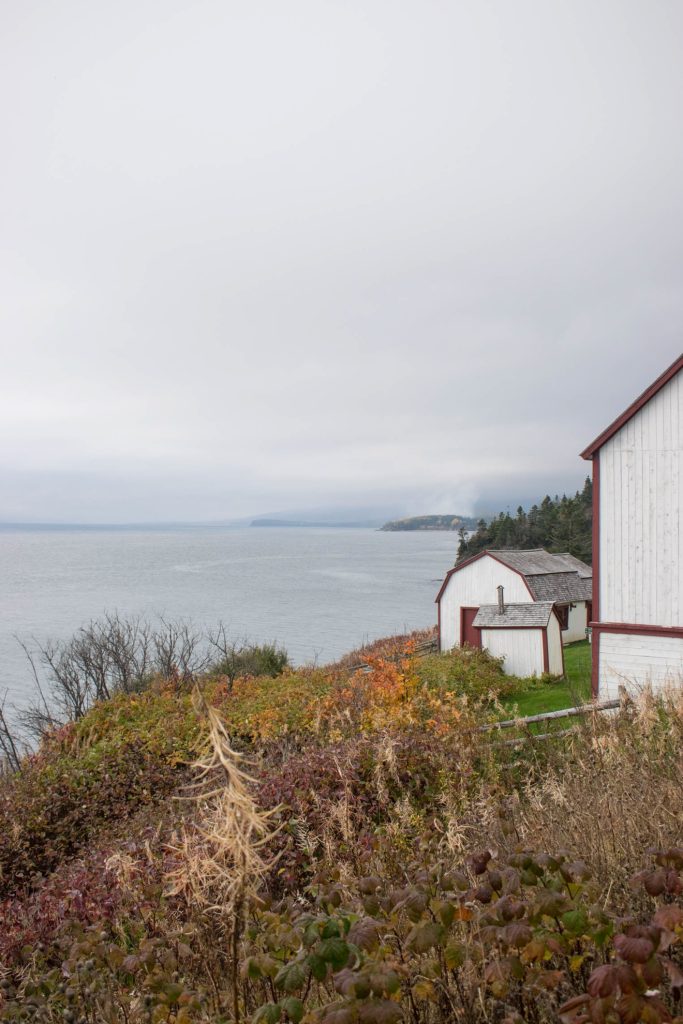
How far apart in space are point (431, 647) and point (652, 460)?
20.4 meters

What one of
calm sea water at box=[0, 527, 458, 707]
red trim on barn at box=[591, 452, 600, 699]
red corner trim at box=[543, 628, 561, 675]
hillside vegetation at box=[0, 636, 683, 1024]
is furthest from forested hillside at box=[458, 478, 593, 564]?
hillside vegetation at box=[0, 636, 683, 1024]

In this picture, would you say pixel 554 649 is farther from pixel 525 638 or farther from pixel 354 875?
pixel 354 875

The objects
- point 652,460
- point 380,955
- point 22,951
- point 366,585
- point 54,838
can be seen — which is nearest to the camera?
point 380,955

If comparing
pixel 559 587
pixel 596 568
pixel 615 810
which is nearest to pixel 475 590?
pixel 559 587

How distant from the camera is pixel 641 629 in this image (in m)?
14.0

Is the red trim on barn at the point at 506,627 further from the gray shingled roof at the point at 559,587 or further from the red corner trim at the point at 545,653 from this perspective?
the gray shingled roof at the point at 559,587

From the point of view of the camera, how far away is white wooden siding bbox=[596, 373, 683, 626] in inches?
539

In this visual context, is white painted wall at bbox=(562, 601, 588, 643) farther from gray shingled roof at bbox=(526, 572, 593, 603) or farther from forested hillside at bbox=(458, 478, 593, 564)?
forested hillside at bbox=(458, 478, 593, 564)

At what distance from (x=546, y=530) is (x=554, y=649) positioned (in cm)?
4688

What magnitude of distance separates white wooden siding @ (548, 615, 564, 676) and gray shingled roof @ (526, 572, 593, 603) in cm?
249

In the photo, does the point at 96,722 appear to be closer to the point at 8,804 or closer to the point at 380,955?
the point at 8,804

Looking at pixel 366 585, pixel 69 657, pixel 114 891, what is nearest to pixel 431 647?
pixel 69 657

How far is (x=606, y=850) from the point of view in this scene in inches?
155

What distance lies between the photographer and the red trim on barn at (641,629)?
13.6 meters
